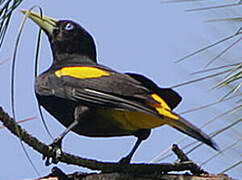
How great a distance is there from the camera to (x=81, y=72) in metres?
2.21

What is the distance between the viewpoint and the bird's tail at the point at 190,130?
1543 millimetres

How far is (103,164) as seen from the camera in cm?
173

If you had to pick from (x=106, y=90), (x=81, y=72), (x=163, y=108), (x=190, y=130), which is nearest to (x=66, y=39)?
(x=81, y=72)

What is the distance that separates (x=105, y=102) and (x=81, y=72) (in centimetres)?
31

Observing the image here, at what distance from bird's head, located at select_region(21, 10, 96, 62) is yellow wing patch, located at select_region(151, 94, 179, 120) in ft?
2.72

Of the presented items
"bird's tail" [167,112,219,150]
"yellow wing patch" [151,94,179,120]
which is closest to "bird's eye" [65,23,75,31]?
"yellow wing patch" [151,94,179,120]

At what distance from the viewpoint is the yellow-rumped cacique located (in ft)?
6.08

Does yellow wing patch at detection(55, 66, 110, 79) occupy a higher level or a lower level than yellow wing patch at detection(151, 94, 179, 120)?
higher

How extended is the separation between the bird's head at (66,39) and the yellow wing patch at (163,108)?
2.72 ft

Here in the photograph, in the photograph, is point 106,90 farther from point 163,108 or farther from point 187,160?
point 187,160

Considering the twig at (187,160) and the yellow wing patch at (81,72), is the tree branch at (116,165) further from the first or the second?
the yellow wing patch at (81,72)

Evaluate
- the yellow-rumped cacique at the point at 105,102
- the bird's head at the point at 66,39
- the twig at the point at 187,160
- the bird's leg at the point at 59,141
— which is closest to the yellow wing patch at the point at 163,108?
the yellow-rumped cacique at the point at 105,102

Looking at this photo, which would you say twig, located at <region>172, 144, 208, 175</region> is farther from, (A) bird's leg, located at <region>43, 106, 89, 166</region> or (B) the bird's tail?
(A) bird's leg, located at <region>43, 106, 89, 166</region>

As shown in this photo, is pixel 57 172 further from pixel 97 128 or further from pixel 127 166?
pixel 97 128
